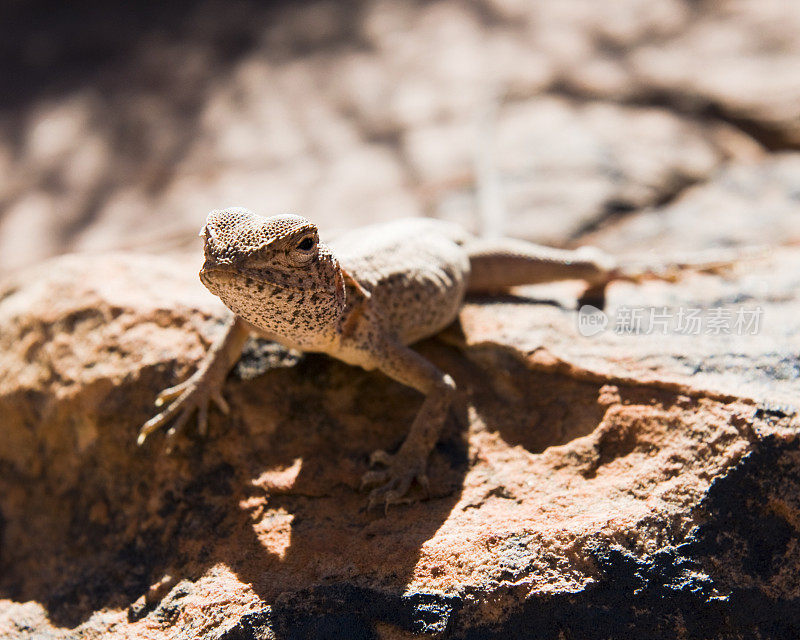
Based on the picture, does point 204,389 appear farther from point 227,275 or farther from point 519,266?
point 519,266

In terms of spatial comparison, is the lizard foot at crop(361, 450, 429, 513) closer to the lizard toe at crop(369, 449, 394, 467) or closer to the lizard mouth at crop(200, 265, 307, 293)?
the lizard toe at crop(369, 449, 394, 467)

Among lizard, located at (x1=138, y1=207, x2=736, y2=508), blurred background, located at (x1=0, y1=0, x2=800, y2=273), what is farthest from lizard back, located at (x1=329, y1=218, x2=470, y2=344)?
blurred background, located at (x1=0, y1=0, x2=800, y2=273)

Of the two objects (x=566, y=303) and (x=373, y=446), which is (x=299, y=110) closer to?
(x=566, y=303)

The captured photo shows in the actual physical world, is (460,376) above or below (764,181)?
above

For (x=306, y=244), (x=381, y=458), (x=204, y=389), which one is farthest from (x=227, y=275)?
(x=381, y=458)

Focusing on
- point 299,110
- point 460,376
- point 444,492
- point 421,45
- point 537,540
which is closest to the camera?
point 537,540

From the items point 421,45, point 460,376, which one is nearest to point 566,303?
point 460,376

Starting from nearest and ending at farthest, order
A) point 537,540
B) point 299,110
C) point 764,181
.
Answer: point 537,540 < point 764,181 < point 299,110
